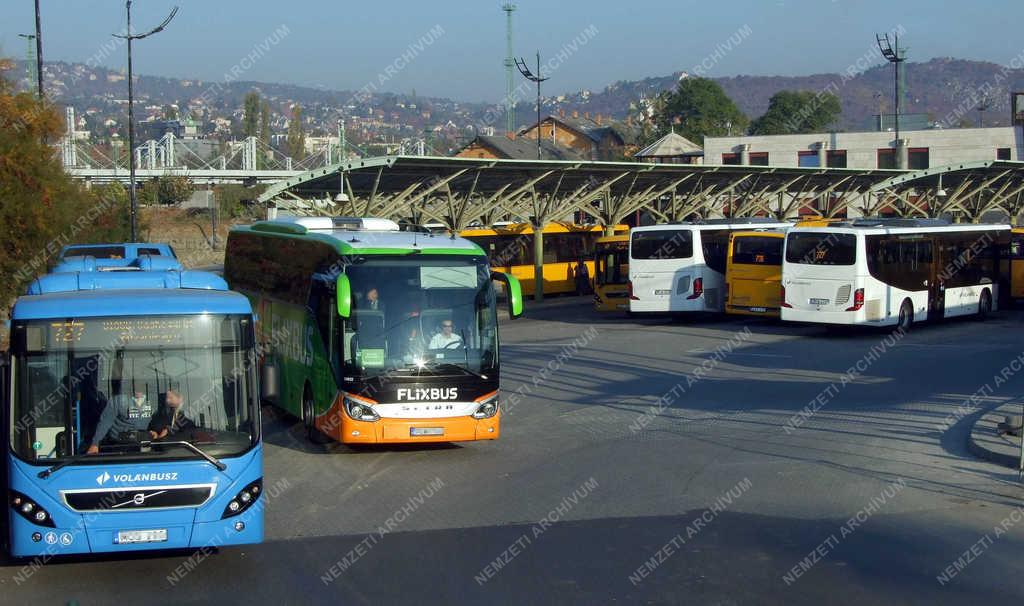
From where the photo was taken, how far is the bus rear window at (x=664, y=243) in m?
31.4

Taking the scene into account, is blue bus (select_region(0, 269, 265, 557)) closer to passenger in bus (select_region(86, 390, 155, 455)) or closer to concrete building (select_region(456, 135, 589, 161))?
passenger in bus (select_region(86, 390, 155, 455))

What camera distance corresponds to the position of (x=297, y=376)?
1525 cm

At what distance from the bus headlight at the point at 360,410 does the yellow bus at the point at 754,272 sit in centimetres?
1833

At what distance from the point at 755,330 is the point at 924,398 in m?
11.8

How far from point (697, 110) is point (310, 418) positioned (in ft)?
421

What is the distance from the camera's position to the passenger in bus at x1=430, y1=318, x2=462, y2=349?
13.1 m

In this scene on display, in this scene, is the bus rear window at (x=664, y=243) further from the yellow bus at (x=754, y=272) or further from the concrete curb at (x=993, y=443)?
the concrete curb at (x=993, y=443)

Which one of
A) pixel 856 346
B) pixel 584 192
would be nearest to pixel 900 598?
pixel 856 346


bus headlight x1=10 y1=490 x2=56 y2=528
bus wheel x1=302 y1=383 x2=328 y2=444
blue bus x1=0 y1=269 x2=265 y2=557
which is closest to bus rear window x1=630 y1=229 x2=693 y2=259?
bus wheel x1=302 y1=383 x2=328 y2=444

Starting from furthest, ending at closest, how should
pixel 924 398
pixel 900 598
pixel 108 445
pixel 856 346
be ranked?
pixel 856 346, pixel 924 398, pixel 108 445, pixel 900 598

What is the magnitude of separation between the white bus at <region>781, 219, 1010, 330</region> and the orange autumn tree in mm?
17710

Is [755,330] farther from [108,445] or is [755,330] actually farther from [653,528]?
[108,445]

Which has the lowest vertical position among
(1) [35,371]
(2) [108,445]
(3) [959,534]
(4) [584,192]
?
(3) [959,534]

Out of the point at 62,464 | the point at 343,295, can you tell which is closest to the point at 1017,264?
the point at 343,295
